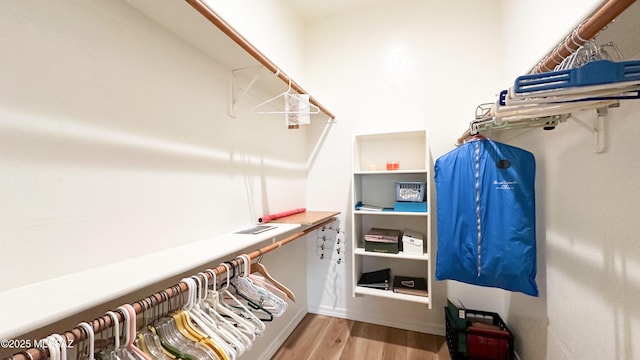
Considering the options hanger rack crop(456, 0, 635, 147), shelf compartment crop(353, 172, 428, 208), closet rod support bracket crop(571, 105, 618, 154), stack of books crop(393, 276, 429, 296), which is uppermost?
hanger rack crop(456, 0, 635, 147)

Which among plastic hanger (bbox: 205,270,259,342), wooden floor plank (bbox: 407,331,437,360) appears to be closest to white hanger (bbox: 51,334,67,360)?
plastic hanger (bbox: 205,270,259,342)

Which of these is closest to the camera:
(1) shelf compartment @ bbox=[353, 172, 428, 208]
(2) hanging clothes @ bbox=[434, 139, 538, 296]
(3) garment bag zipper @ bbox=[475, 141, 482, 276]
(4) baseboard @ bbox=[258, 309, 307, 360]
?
(2) hanging clothes @ bbox=[434, 139, 538, 296]

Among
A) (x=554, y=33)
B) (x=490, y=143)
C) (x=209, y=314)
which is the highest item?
(x=554, y=33)

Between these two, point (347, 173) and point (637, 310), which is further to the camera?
point (347, 173)

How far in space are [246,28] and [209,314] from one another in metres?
1.79

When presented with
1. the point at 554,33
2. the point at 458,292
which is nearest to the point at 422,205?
the point at 458,292

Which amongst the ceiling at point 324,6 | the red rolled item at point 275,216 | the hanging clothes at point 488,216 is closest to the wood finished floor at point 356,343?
the hanging clothes at point 488,216

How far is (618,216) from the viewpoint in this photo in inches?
37.3

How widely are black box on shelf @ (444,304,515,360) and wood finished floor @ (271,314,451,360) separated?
18cm

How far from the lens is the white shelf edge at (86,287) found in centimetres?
50

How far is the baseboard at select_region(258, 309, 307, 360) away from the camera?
6.05 ft

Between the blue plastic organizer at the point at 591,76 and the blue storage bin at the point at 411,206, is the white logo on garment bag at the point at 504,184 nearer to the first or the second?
the blue storage bin at the point at 411,206

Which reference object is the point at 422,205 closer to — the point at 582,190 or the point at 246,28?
the point at 582,190

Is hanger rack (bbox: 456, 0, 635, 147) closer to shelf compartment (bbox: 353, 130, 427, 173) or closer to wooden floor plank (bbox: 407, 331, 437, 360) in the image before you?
shelf compartment (bbox: 353, 130, 427, 173)
